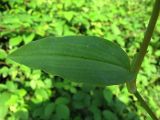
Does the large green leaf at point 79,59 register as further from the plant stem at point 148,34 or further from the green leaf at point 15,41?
the green leaf at point 15,41

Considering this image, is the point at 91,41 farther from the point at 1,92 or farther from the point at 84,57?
the point at 1,92

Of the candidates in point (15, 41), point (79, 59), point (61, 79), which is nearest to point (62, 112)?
→ point (61, 79)

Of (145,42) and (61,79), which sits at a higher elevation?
(145,42)

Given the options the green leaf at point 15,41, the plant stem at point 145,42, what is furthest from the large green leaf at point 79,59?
the green leaf at point 15,41

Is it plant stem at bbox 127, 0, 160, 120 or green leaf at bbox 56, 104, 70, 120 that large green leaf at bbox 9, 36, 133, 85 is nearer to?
plant stem at bbox 127, 0, 160, 120

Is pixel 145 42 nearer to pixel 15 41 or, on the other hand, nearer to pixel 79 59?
pixel 79 59

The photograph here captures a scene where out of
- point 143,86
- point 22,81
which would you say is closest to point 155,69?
point 143,86
